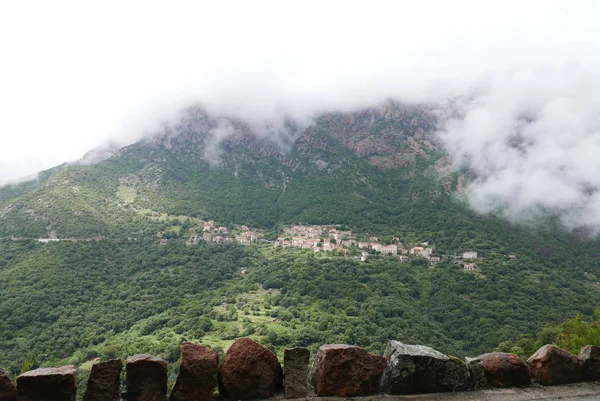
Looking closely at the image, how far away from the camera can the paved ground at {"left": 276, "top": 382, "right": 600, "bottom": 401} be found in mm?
3180

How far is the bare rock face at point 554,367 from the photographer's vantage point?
3668mm

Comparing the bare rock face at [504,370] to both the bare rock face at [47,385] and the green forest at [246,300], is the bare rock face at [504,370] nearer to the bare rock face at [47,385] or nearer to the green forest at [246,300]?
the bare rock face at [47,385]

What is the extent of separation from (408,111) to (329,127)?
1222 inches

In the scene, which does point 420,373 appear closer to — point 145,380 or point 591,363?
point 591,363

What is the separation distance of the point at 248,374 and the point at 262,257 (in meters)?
65.4

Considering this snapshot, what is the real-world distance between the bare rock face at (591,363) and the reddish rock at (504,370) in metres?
0.78

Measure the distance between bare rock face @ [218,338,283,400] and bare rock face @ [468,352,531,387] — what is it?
2141 millimetres

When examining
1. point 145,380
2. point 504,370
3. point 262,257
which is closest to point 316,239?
point 262,257

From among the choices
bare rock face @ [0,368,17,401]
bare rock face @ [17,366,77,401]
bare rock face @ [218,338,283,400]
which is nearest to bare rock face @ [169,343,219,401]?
bare rock face @ [218,338,283,400]

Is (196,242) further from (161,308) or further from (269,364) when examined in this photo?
(269,364)

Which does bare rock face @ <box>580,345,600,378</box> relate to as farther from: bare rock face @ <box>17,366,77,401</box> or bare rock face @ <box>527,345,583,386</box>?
bare rock face @ <box>17,366,77,401</box>

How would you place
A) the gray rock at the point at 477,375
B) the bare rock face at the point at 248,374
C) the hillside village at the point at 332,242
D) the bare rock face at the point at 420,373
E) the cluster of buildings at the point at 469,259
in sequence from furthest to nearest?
1. the hillside village at the point at 332,242
2. the cluster of buildings at the point at 469,259
3. the gray rock at the point at 477,375
4. the bare rock face at the point at 420,373
5. the bare rock face at the point at 248,374

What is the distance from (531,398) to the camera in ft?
11.0

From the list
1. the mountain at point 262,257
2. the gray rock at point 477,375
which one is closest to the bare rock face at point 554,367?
the gray rock at point 477,375
